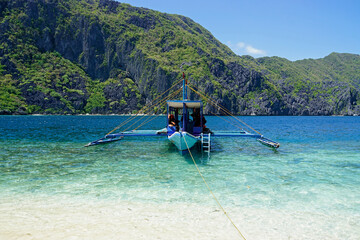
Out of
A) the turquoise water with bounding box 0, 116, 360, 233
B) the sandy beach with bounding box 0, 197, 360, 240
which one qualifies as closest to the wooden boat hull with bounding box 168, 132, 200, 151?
the turquoise water with bounding box 0, 116, 360, 233

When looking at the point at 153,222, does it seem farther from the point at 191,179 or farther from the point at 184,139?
the point at 184,139

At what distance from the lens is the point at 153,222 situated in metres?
7.48

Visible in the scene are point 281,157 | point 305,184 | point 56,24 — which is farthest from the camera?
point 56,24

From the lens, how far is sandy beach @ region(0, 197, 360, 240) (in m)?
6.68

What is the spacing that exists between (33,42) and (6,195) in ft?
681

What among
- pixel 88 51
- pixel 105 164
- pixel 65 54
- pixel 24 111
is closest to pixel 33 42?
pixel 65 54

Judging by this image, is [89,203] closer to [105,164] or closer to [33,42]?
[105,164]

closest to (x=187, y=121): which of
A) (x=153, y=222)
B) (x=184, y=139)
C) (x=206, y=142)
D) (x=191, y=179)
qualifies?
(x=206, y=142)

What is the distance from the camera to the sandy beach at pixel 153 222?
6.68 metres

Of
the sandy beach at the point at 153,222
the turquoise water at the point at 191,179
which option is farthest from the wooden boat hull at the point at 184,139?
the sandy beach at the point at 153,222

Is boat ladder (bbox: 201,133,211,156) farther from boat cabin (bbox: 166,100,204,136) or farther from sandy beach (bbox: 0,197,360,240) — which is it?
sandy beach (bbox: 0,197,360,240)

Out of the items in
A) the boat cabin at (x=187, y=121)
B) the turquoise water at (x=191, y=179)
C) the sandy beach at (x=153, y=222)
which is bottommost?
the turquoise water at (x=191, y=179)

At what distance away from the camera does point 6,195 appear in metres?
9.87

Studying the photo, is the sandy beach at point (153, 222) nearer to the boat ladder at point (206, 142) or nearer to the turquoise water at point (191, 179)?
the turquoise water at point (191, 179)
